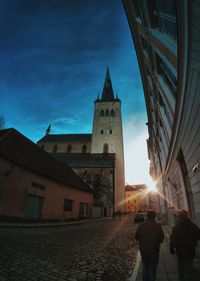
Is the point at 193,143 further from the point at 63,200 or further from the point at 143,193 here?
the point at 143,193

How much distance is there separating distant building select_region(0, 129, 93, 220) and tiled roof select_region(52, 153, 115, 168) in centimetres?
1452

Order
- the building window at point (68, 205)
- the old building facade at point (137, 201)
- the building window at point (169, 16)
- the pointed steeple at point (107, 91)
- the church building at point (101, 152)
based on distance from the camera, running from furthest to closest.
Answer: the old building facade at point (137, 201) < the pointed steeple at point (107, 91) < the church building at point (101, 152) < the building window at point (68, 205) < the building window at point (169, 16)

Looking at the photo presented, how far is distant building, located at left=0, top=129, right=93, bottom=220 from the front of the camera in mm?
12875

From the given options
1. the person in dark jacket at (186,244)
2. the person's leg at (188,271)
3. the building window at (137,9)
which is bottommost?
the person's leg at (188,271)

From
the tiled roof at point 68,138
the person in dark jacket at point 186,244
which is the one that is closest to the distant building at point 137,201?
the tiled roof at point 68,138

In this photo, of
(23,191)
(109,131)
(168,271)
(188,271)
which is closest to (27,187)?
(23,191)

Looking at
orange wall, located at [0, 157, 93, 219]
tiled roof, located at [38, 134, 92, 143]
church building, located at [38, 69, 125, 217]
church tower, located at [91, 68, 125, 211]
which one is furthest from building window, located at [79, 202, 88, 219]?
tiled roof, located at [38, 134, 92, 143]

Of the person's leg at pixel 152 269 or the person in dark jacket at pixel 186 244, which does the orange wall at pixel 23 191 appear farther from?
the person in dark jacket at pixel 186 244

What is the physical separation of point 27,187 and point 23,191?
0.49 m

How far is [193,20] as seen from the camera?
3371mm

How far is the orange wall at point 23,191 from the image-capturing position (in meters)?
12.7

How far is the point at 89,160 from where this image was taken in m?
37.6

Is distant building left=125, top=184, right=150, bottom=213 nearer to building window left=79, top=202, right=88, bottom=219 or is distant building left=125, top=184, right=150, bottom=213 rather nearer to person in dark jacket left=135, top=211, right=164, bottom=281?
building window left=79, top=202, right=88, bottom=219

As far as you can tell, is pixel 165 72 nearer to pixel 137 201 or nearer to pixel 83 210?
pixel 83 210
